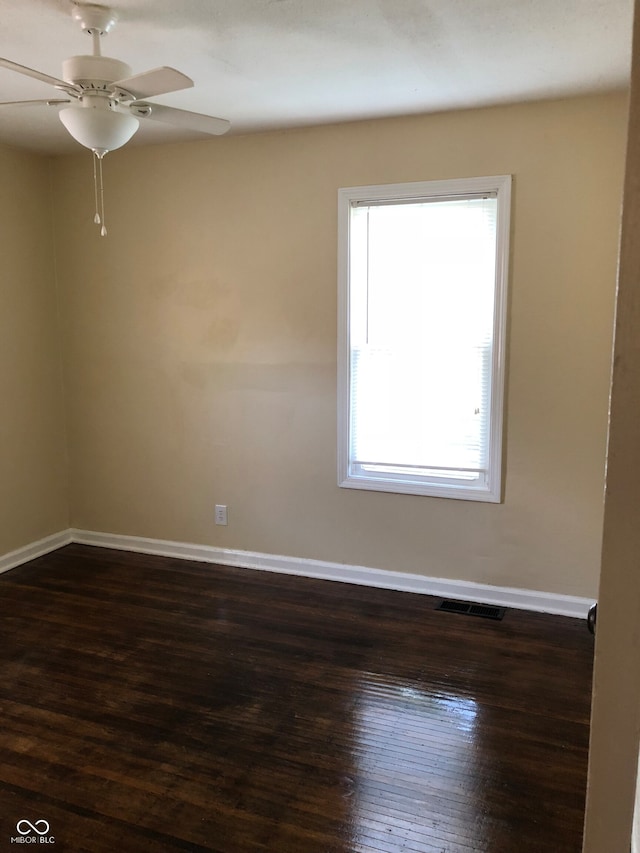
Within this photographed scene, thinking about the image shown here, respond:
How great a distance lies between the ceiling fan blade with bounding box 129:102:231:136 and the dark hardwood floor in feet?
7.40

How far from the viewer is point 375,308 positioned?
3645 millimetres

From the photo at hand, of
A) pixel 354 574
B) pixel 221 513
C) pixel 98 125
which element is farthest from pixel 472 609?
pixel 98 125

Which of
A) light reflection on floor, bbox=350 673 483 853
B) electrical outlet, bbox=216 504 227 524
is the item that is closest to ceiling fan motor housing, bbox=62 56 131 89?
light reflection on floor, bbox=350 673 483 853

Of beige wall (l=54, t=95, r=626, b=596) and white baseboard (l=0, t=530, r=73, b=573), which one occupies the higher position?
beige wall (l=54, t=95, r=626, b=596)

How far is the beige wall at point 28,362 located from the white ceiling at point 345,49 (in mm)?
896

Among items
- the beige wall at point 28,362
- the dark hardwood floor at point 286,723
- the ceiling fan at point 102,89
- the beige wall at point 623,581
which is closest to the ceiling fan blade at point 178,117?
the ceiling fan at point 102,89

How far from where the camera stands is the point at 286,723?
2.49m

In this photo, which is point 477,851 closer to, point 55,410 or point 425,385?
point 425,385

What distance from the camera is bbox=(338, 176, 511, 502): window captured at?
11.1 feet

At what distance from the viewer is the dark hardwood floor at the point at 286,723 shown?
1.98 meters

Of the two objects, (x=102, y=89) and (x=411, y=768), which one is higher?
(x=102, y=89)

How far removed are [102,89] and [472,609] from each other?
2.92 metres

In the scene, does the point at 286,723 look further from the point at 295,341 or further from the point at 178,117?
the point at 178,117

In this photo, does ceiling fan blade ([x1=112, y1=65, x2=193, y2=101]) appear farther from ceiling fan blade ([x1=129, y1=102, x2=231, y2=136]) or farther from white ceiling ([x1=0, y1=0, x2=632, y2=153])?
white ceiling ([x1=0, y1=0, x2=632, y2=153])
